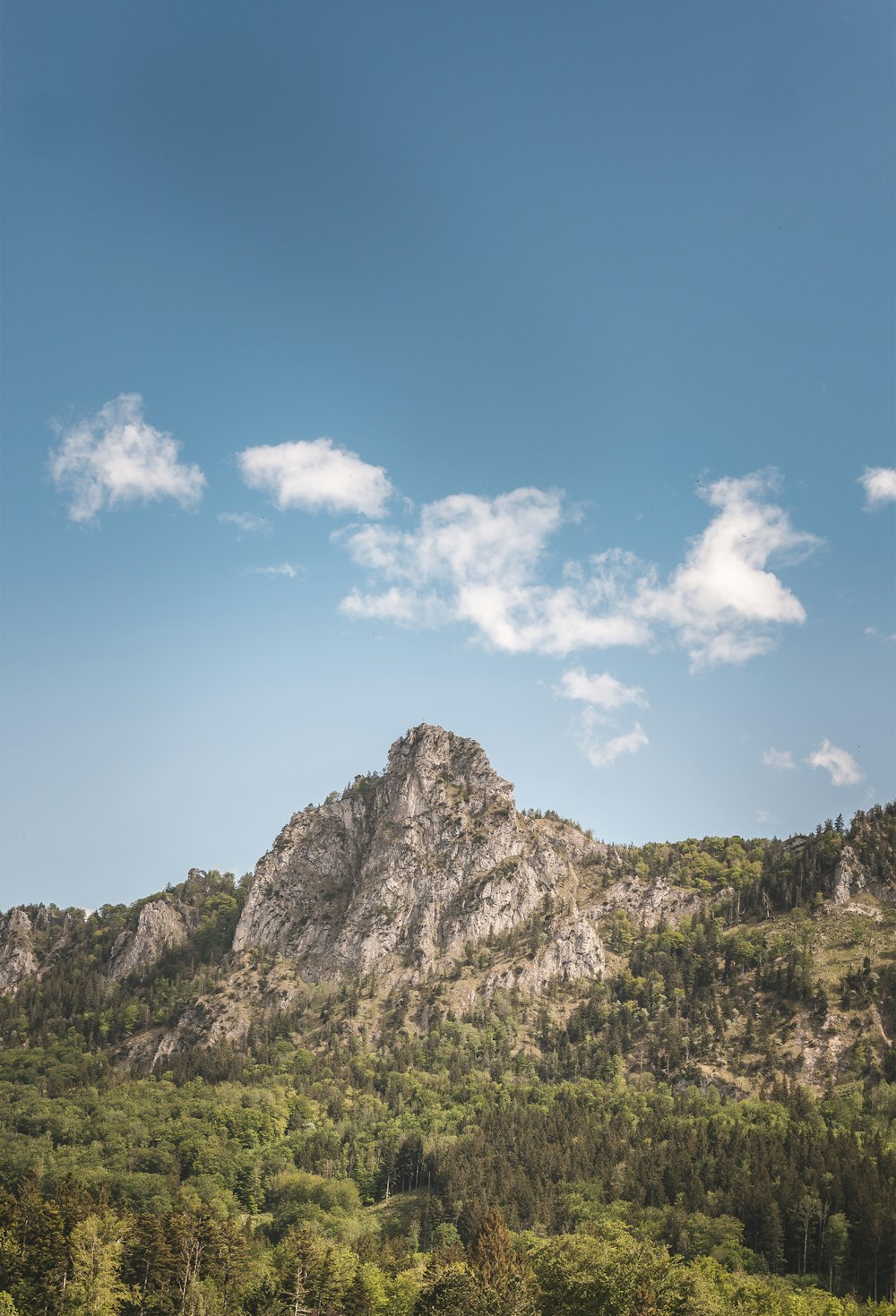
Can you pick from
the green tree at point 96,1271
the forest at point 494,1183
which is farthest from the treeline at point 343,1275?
the forest at point 494,1183

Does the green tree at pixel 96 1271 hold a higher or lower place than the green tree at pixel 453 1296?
lower

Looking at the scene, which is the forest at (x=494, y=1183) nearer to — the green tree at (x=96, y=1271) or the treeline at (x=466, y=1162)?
the green tree at (x=96, y=1271)

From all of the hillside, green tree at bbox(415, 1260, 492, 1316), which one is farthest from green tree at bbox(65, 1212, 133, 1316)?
green tree at bbox(415, 1260, 492, 1316)

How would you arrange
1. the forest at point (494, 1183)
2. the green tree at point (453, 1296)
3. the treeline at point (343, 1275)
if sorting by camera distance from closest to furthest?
1. the green tree at point (453, 1296)
2. the treeline at point (343, 1275)
3. the forest at point (494, 1183)

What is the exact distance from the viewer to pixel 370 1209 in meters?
146

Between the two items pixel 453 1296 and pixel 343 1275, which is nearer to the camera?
pixel 453 1296

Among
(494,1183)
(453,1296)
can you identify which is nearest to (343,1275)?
(453,1296)

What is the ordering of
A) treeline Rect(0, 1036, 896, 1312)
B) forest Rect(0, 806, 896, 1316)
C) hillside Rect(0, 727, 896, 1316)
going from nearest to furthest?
forest Rect(0, 806, 896, 1316) → hillside Rect(0, 727, 896, 1316) → treeline Rect(0, 1036, 896, 1312)

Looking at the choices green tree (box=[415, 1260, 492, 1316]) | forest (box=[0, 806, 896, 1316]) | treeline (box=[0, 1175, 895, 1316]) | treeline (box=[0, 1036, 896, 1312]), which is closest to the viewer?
green tree (box=[415, 1260, 492, 1316])

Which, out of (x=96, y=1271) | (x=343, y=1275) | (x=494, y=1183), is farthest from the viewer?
(x=494, y=1183)

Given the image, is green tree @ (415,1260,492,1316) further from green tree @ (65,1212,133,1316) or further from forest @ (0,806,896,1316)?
green tree @ (65,1212,133,1316)

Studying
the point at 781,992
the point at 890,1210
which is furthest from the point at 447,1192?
the point at 781,992

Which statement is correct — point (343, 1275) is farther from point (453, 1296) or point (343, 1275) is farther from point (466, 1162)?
point (466, 1162)

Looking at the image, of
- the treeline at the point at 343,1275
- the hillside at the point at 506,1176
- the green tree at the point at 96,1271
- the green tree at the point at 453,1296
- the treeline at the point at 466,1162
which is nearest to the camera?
the green tree at the point at 453,1296
